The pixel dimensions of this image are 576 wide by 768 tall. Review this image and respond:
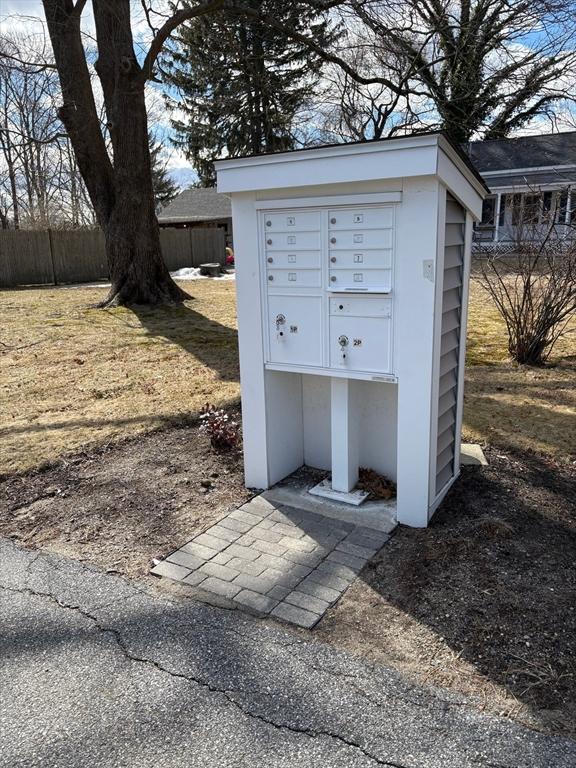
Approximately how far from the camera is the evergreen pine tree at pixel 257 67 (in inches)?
379

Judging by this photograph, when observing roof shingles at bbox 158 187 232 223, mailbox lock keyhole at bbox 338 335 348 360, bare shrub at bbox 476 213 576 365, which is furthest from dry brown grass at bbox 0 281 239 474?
roof shingles at bbox 158 187 232 223

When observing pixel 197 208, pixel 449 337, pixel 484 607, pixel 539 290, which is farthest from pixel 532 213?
pixel 197 208

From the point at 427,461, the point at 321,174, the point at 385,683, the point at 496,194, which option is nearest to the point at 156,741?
the point at 385,683

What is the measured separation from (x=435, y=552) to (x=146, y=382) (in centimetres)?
424

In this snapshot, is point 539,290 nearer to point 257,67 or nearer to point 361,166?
point 361,166

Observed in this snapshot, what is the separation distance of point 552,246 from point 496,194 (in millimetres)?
17094

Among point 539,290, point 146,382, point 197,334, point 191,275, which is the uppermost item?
point 539,290

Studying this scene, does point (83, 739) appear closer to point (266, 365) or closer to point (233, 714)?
point (233, 714)

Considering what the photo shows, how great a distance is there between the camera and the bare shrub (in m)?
6.03

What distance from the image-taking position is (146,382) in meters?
6.32

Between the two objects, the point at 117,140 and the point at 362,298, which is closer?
the point at 362,298

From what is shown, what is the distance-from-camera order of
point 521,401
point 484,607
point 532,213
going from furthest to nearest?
point 532,213 → point 521,401 → point 484,607

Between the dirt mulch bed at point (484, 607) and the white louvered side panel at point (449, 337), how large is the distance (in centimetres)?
30

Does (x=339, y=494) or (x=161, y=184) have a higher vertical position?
(x=161, y=184)
